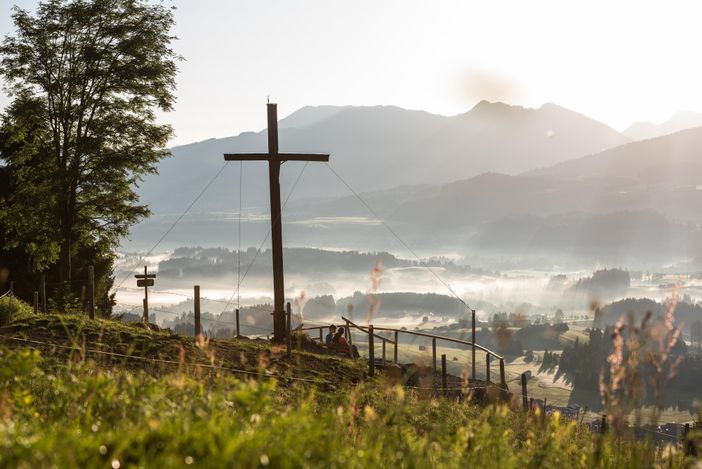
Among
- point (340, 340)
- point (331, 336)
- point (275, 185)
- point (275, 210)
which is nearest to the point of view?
point (275, 210)

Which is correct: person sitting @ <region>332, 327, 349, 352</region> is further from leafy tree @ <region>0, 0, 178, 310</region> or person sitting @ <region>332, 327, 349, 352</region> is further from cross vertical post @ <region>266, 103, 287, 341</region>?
leafy tree @ <region>0, 0, 178, 310</region>

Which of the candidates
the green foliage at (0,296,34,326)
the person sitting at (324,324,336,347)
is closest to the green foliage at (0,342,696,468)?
the green foliage at (0,296,34,326)

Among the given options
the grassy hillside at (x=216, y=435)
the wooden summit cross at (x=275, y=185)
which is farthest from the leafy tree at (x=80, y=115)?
the grassy hillside at (x=216, y=435)

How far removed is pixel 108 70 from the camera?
28.5m

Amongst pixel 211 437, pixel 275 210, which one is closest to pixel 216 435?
pixel 211 437

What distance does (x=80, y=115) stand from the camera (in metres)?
29.0

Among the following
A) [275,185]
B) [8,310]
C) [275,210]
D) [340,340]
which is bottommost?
[340,340]

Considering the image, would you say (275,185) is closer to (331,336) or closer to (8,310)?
(331,336)

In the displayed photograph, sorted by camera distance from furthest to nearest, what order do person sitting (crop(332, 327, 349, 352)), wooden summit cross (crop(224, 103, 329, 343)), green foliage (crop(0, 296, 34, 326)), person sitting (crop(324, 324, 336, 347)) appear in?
person sitting (crop(324, 324, 336, 347))
person sitting (crop(332, 327, 349, 352))
wooden summit cross (crop(224, 103, 329, 343))
green foliage (crop(0, 296, 34, 326))

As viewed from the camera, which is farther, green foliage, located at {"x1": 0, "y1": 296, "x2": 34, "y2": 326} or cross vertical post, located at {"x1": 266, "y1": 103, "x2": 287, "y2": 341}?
cross vertical post, located at {"x1": 266, "y1": 103, "x2": 287, "y2": 341}

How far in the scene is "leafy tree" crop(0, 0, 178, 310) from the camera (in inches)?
1110

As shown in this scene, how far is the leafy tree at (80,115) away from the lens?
92.5ft

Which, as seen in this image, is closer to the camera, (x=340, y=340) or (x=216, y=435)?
(x=216, y=435)

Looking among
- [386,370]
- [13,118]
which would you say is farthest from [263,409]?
[13,118]
